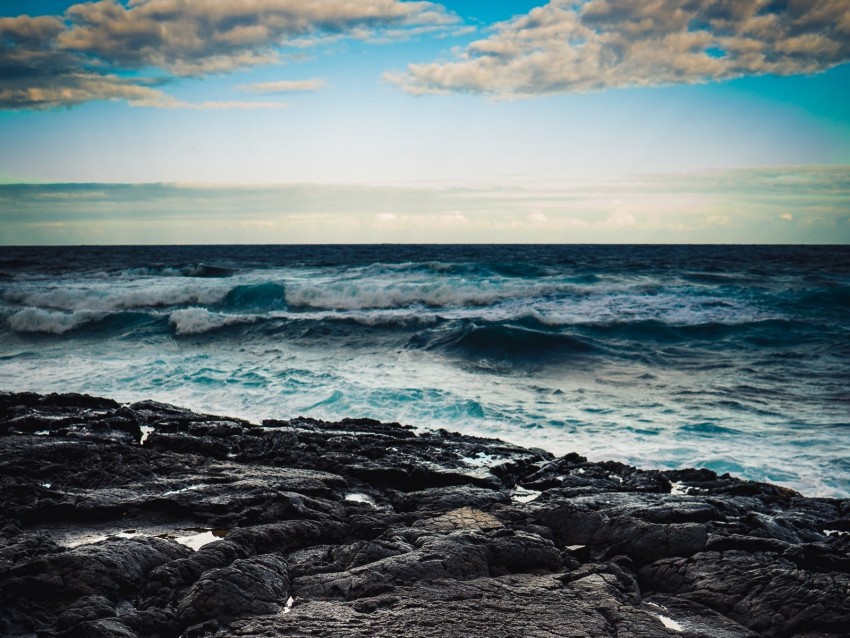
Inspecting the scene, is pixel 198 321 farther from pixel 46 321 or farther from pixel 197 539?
pixel 197 539

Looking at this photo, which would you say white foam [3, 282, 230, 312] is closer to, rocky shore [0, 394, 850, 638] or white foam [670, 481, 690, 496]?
rocky shore [0, 394, 850, 638]

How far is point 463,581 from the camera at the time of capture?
12.6 feet

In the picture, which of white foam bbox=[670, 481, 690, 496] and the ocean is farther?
the ocean

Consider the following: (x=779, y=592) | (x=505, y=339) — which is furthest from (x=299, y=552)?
(x=505, y=339)

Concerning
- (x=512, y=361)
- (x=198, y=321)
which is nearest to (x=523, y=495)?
(x=512, y=361)

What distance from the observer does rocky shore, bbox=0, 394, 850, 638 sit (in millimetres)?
3475

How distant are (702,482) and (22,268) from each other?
174ft

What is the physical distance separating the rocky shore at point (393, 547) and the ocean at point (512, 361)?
247cm

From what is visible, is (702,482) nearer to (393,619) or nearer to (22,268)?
(393,619)

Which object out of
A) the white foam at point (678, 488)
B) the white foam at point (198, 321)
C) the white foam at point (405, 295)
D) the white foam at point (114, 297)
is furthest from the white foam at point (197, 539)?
the white foam at point (114, 297)

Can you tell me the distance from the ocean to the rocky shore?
2.47m

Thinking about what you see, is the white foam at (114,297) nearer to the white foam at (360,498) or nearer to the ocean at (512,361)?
the ocean at (512,361)

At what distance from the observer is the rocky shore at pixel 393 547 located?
3.47 m

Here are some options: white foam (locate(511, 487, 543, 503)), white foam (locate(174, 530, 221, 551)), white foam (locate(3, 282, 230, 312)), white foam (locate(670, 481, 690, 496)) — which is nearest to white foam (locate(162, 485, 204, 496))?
white foam (locate(174, 530, 221, 551))
